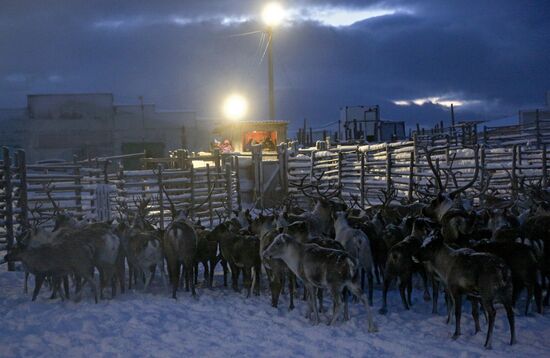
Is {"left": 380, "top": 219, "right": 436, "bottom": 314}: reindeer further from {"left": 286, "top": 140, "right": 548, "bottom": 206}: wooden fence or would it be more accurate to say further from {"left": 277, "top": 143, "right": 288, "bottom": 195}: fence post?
{"left": 277, "top": 143, "right": 288, "bottom": 195}: fence post

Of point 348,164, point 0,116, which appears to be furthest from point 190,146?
point 348,164

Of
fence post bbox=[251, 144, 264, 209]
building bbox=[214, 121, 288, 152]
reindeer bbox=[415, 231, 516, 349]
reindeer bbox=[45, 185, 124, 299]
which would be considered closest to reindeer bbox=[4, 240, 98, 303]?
reindeer bbox=[45, 185, 124, 299]

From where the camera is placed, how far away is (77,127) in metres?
39.4

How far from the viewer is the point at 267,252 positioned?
7.58m

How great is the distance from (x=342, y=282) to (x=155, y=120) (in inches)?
1383

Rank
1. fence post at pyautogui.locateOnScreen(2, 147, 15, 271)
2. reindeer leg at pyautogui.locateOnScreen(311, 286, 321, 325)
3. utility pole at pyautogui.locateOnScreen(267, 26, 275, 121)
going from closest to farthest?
reindeer leg at pyautogui.locateOnScreen(311, 286, 321, 325)
fence post at pyautogui.locateOnScreen(2, 147, 15, 271)
utility pole at pyautogui.locateOnScreen(267, 26, 275, 121)

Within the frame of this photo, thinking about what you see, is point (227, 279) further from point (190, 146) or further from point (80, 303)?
point (190, 146)

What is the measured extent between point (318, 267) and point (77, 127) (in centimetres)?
3490

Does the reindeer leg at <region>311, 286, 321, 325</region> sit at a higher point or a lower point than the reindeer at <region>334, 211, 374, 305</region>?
lower

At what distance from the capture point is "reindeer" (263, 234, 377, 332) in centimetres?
705

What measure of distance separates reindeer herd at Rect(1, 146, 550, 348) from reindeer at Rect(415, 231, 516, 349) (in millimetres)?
11

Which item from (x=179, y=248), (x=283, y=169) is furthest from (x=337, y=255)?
(x=283, y=169)

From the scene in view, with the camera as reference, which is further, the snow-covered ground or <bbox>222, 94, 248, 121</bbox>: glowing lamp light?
<bbox>222, 94, 248, 121</bbox>: glowing lamp light

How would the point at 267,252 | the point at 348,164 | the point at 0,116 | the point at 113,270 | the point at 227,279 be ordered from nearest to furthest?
the point at 267,252, the point at 113,270, the point at 227,279, the point at 348,164, the point at 0,116
